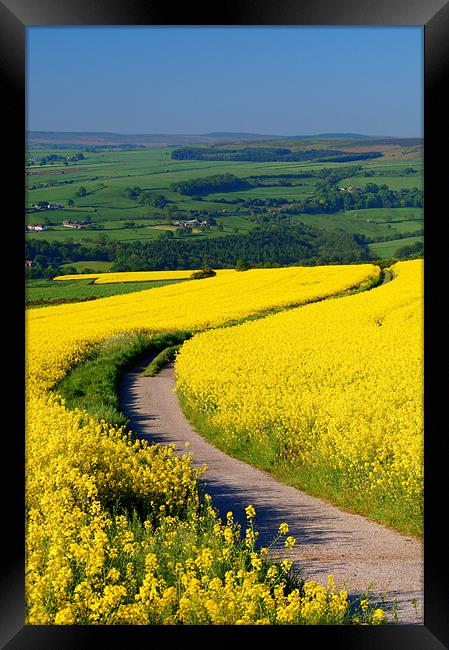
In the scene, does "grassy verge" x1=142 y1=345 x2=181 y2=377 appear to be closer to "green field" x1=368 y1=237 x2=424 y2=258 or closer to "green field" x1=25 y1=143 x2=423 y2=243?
"green field" x1=25 y1=143 x2=423 y2=243

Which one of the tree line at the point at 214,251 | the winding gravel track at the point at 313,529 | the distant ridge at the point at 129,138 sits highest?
the distant ridge at the point at 129,138

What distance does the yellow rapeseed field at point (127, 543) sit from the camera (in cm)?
352

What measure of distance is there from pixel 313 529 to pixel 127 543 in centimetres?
172

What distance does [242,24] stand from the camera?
150 inches

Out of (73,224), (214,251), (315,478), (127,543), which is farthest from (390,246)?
(127,543)

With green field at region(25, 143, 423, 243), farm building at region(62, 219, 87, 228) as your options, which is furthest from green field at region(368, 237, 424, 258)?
farm building at region(62, 219, 87, 228)

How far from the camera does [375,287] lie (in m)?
19.7

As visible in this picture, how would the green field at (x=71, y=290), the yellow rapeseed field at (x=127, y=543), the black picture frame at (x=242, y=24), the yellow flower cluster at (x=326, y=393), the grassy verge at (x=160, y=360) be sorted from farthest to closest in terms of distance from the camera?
the grassy verge at (x=160, y=360) → the green field at (x=71, y=290) → the yellow flower cluster at (x=326, y=393) → the black picture frame at (x=242, y=24) → the yellow rapeseed field at (x=127, y=543)

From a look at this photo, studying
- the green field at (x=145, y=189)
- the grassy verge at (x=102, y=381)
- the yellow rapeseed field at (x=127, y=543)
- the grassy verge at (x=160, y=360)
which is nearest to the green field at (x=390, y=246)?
the green field at (x=145, y=189)

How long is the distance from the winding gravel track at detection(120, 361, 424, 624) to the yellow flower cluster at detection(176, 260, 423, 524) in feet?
0.80

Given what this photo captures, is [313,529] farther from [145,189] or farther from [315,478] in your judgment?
[145,189]

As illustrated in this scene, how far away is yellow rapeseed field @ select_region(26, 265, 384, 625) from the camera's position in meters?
3.52

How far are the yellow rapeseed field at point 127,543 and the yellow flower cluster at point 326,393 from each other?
3.67 ft

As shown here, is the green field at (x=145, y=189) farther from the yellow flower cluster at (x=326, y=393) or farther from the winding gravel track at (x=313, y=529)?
the winding gravel track at (x=313, y=529)
